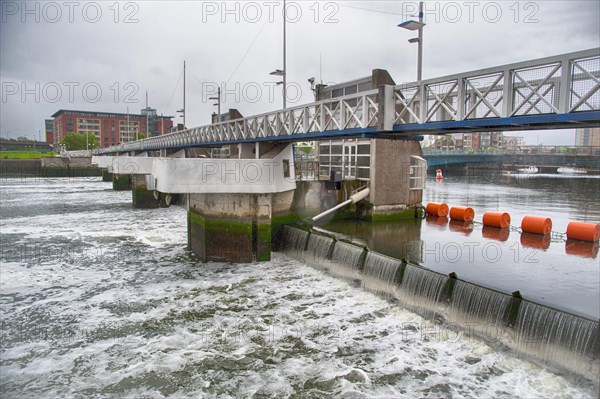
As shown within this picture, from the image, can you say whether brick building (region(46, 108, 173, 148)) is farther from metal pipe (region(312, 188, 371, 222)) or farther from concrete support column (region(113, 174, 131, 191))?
metal pipe (region(312, 188, 371, 222))

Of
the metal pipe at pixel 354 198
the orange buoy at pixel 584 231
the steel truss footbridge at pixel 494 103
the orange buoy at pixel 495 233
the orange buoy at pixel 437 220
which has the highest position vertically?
the steel truss footbridge at pixel 494 103

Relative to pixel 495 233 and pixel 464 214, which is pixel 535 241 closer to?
pixel 495 233

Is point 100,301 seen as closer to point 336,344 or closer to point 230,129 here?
point 336,344

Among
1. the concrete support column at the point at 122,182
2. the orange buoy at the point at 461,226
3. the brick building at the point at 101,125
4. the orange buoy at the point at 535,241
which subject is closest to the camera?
Result: the orange buoy at the point at 535,241

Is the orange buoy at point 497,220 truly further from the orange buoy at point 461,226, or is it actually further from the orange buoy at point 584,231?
the orange buoy at point 584,231

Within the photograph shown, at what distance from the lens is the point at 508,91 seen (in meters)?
10.2

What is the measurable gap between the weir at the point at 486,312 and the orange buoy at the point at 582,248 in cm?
824

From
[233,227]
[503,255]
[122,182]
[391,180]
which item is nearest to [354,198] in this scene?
[391,180]

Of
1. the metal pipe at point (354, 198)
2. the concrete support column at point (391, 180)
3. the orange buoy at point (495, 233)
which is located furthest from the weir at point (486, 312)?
the concrete support column at point (391, 180)

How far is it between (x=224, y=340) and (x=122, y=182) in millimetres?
47103

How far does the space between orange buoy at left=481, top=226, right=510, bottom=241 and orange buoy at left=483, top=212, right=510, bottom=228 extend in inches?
11.8

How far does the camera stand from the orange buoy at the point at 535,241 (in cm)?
1903

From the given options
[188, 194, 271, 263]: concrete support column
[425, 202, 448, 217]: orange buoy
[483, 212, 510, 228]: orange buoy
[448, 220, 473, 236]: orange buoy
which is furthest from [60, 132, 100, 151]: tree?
[483, 212, 510, 228]: orange buoy

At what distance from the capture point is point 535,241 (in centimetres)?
2012
